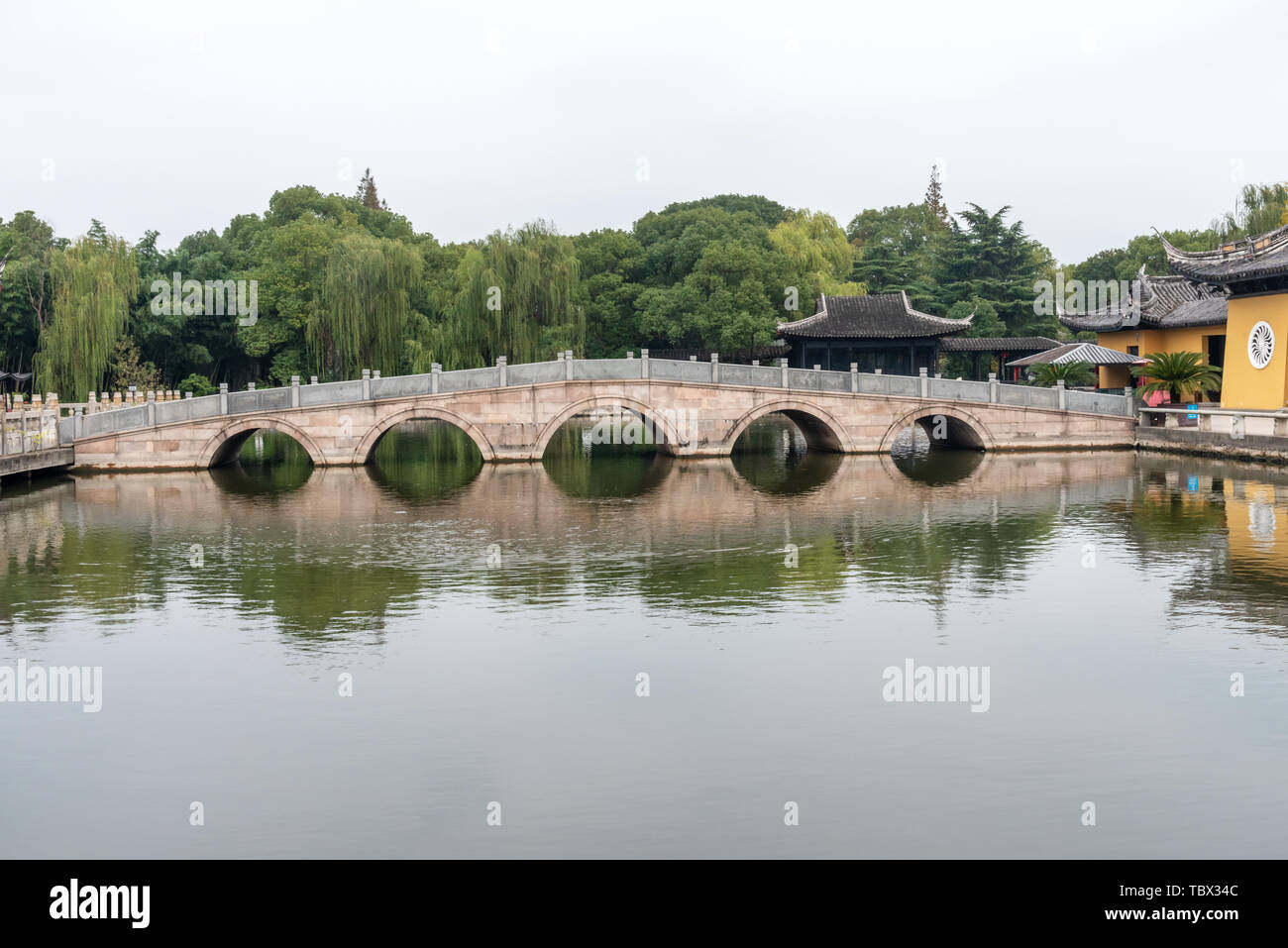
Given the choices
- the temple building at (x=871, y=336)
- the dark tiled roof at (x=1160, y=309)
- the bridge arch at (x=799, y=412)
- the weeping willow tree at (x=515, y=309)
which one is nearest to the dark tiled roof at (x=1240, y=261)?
the dark tiled roof at (x=1160, y=309)

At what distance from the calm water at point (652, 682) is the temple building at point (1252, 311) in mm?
8571

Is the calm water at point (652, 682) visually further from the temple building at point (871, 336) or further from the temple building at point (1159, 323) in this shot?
the temple building at point (871, 336)

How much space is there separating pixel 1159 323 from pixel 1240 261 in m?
6.63

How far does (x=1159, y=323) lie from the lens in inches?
1476

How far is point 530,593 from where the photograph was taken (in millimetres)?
15945

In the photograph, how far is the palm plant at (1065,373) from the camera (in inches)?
1547

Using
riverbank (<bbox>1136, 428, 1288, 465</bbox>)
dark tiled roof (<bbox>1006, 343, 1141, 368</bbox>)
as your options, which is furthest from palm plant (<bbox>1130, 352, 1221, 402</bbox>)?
dark tiled roof (<bbox>1006, 343, 1141, 368</bbox>)

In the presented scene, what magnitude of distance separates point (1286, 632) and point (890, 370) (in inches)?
1218

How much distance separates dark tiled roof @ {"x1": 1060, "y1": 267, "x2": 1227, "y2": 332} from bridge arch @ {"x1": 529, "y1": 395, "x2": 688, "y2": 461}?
15.1 meters

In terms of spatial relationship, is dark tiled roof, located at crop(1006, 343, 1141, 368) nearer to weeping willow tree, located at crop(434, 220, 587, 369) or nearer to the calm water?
the calm water

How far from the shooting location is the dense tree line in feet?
145

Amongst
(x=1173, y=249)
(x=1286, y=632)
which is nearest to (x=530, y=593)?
(x=1286, y=632)

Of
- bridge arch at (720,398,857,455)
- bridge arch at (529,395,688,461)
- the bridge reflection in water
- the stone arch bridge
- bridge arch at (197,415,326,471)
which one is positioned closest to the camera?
the bridge reflection in water
